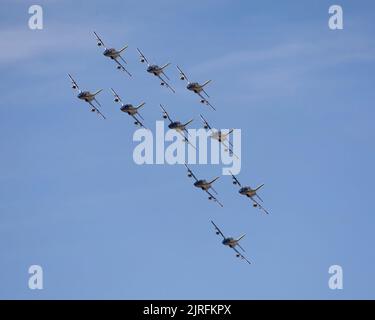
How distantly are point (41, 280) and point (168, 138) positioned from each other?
82.3ft
